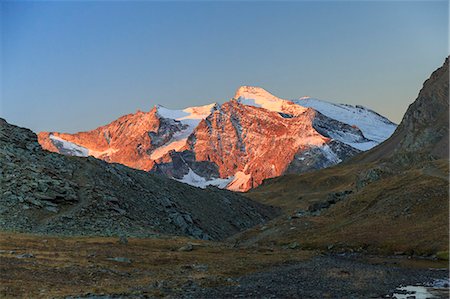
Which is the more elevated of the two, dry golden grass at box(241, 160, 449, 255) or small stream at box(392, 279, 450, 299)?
dry golden grass at box(241, 160, 449, 255)

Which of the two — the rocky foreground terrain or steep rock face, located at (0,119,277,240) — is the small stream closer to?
the rocky foreground terrain

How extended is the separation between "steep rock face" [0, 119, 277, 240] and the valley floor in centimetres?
1436

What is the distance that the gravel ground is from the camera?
39312 millimetres

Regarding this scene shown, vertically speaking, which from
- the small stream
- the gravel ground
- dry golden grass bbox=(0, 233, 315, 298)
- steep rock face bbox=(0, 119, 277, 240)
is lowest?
the small stream

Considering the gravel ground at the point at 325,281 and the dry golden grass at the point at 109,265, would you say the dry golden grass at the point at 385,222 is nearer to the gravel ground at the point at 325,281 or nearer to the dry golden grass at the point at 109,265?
the dry golden grass at the point at 109,265

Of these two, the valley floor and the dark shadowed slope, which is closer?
the valley floor

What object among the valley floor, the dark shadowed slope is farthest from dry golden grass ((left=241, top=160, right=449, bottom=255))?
the valley floor

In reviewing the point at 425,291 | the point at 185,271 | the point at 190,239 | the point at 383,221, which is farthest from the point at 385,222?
the point at 185,271

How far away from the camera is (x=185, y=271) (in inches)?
2010

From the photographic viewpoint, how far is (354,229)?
81.4 metres

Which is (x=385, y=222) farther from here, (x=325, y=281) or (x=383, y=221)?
(x=325, y=281)

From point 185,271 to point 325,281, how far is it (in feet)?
46.4

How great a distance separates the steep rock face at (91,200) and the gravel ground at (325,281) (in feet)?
132

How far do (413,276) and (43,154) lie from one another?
87192 millimetres
